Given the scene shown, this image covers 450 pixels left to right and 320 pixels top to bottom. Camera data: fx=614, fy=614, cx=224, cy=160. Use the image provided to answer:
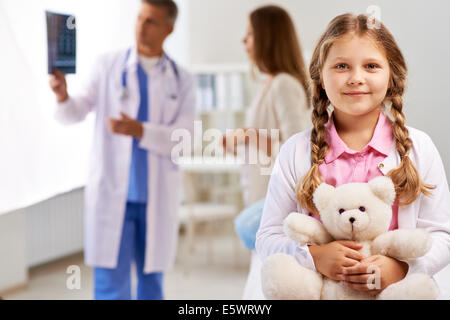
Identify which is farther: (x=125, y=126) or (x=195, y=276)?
(x=195, y=276)

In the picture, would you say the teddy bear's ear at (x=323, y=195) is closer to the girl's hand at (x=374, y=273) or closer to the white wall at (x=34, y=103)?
the girl's hand at (x=374, y=273)

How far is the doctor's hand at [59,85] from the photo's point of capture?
1.51 m

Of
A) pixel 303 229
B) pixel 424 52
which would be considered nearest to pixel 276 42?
pixel 424 52

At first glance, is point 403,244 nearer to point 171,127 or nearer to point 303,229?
point 303,229

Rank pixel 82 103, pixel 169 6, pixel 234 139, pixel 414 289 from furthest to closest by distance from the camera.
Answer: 1. pixel 169 6
2. pixel 82 103
3. pixel 234 139
4. pixel 414 289

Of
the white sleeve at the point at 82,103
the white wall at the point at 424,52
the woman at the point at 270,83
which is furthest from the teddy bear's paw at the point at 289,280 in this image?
the white sleeve at the point at 82,103

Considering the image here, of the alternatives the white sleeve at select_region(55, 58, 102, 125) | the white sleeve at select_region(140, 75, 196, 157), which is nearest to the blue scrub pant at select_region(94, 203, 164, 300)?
the white sleeve at select_region(140, 75, 196, 157)

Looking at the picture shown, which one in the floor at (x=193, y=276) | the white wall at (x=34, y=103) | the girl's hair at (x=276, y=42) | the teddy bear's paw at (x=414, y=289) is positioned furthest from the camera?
the floor at (x=193, y=276)

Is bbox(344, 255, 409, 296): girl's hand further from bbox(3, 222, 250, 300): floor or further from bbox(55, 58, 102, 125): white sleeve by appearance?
A: bbox(3, 222, 250, 300): floor

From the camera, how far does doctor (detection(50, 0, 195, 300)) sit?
175cm

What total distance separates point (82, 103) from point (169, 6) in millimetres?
386

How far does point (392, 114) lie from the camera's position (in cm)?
81

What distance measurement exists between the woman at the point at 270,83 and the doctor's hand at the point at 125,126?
34 cm
